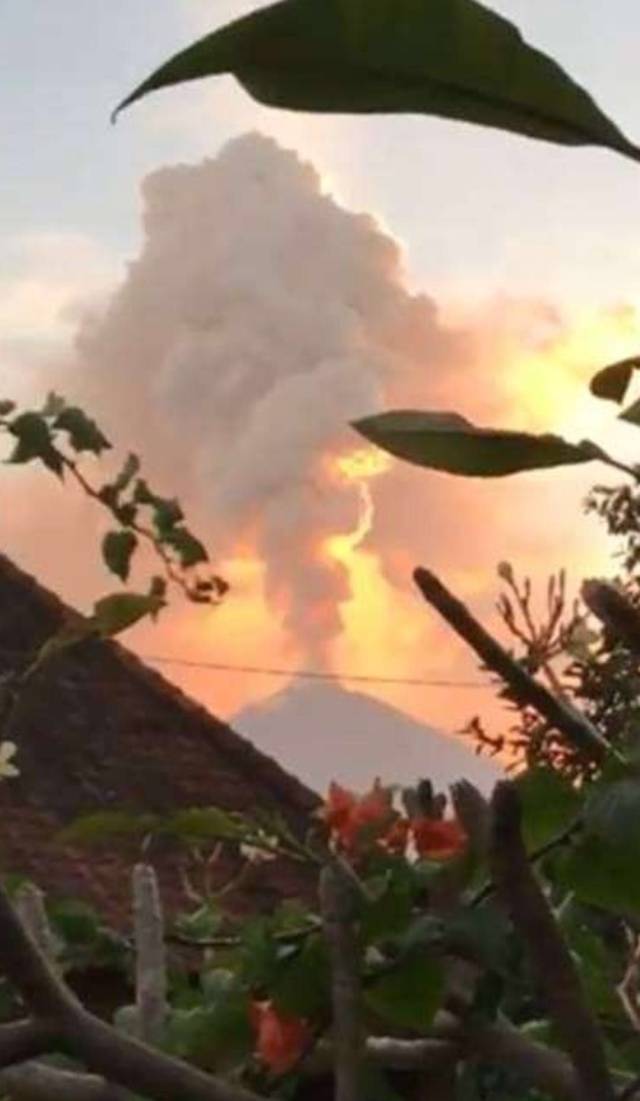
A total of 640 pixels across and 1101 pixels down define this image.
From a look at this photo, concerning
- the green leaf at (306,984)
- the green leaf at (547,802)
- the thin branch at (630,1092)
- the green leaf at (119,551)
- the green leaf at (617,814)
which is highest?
the green leaf at (119,551)

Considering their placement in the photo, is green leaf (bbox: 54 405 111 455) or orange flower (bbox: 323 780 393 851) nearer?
orange flower (bbox: 323 780 393 851)

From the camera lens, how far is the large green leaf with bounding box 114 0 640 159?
1.04 metres

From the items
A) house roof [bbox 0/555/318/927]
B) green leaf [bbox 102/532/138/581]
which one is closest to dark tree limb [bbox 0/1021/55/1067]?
green leaf [bbox 102/532/138/581]

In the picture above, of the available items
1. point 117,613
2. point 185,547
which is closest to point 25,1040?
point 117,613

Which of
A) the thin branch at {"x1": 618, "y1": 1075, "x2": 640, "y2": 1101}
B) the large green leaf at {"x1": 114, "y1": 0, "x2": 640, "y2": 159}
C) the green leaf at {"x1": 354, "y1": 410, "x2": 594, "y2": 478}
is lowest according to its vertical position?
the thin branch at {"x1": 618, "y1": 1075, "x2": 640, "y2": 1101}

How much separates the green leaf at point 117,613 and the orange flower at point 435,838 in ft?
2.11

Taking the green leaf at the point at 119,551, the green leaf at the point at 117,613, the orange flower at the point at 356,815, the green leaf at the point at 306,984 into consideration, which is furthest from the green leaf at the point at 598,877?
the green leaf at the point at 119,551

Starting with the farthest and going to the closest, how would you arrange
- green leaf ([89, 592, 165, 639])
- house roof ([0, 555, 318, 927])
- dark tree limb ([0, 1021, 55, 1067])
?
house roof ([0, 555, 318, 927]) → green leaf ([89, 592, 165, 639]) → dark tree limb ([0, 1021, 55, 1067])

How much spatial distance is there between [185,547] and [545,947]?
249cm

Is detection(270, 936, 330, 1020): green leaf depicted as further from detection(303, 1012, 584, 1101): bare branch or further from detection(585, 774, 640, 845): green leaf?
detection(585, 774, 640, 845): green leaf

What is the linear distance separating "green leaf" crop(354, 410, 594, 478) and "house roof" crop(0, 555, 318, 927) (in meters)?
8.21

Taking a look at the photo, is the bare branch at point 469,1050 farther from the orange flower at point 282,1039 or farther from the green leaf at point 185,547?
the green leaf at point 185,547

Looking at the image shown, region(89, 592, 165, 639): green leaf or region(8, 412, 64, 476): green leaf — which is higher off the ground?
region(8, 412, 64, 476): green leaf

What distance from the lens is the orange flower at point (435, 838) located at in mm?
1594
